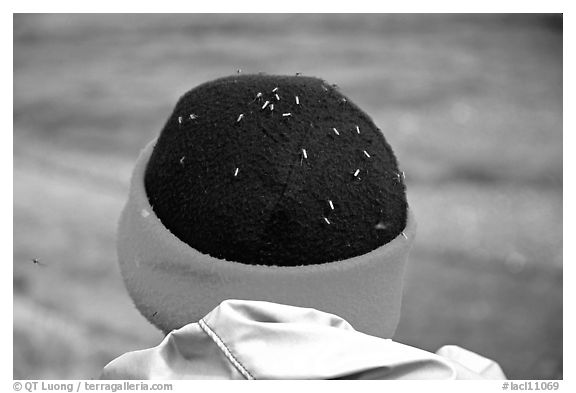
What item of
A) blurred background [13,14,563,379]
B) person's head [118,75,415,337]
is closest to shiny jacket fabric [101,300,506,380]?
person's head [118,75,415,337]

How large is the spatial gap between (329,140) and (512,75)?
400 centimetres

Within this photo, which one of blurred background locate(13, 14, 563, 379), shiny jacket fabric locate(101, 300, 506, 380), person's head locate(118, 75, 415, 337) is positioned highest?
person's head locate(118, 75, 415, 337)

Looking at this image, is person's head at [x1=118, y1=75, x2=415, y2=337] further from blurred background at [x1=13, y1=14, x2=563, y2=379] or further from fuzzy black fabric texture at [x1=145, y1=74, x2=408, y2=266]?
blurred background at [x1=13, y1=14, x2=563, y2=379]

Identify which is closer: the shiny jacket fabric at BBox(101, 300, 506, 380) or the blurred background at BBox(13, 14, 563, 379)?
the shiny jacket fabric at BBox(101, 300, 506, 380)

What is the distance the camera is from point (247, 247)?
83 cm

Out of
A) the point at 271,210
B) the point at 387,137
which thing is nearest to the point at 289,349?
the point at 271,210

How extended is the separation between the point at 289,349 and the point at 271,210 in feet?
0.50

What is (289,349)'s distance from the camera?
0.78 metres

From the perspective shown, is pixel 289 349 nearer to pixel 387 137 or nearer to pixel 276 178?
pixel 276 178

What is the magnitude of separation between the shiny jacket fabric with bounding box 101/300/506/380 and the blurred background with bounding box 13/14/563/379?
1.29 m

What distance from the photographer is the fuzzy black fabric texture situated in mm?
824

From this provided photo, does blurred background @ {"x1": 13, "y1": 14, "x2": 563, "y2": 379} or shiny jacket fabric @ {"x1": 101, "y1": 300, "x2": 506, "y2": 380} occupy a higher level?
shiny jacket fabric @ {"x1": 101, "y1": 300, "x2": 506, "y2": 380}

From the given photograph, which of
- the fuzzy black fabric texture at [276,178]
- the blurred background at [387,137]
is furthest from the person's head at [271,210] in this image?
the blurred background at [387,137]

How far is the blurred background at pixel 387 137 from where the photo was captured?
106 inches
